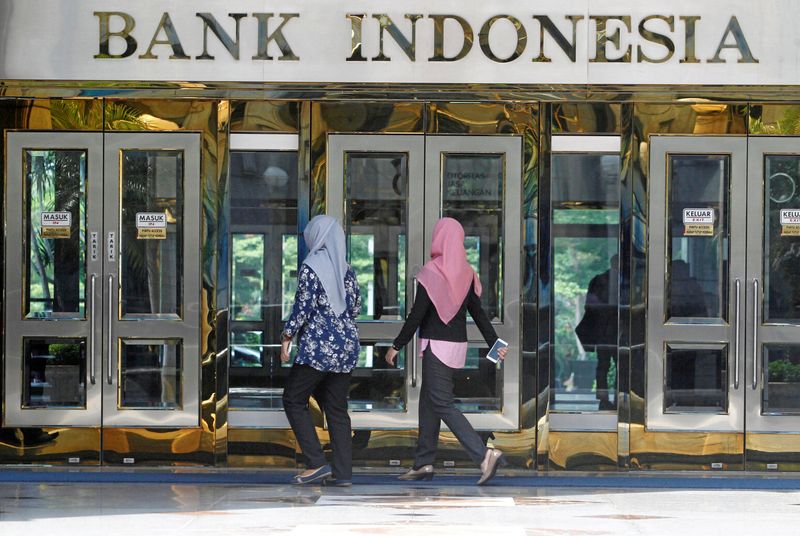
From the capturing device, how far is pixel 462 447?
32.8ft

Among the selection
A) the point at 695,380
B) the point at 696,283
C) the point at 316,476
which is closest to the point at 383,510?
the point at 316,476

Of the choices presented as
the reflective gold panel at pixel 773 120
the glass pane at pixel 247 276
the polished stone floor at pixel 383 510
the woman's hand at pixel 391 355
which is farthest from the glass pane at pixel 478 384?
the reflective gold panel at pixel 773 120

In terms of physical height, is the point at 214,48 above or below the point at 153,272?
above

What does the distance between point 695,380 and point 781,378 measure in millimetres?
555

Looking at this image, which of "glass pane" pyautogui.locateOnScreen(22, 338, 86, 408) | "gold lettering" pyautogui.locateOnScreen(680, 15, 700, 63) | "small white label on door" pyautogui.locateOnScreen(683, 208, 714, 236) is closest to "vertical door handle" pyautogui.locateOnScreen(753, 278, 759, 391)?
"small white label on door" pyautogui.locateOnScreen(683, 208, 714, 236)

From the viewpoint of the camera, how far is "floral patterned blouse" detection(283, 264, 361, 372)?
937 centimetres

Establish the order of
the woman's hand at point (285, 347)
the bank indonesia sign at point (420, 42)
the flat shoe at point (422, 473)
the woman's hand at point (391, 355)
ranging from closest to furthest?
1. the woman's hand at point (285, 347)
2. the woman's hand at point (391, 355)
3. the flat shoe at point (422, 473)
4. the bank indonesia sign at point (420, 42)

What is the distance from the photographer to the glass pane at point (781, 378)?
1009 cm

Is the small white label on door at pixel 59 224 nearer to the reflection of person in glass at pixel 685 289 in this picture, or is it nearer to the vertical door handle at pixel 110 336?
the vertical door handle at pixel 110 336

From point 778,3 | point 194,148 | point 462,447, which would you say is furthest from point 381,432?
point 778,3

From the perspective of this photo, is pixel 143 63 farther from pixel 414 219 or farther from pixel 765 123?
pixel 765 123

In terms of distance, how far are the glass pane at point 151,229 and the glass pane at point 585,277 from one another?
2.43 m

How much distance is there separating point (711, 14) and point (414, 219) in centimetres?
229

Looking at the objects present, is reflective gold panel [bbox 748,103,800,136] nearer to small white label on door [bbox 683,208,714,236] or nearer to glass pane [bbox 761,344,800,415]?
small white label on door [bbox 683,208,714,236]
